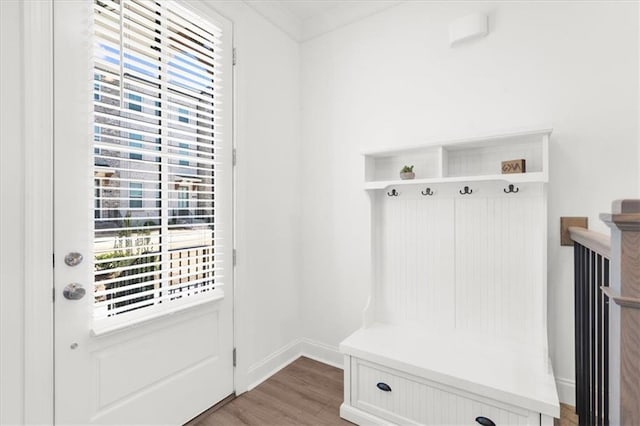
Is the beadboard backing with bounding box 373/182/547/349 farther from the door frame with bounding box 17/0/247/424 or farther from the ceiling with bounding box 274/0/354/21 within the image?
the door frame with bounding box 17/0/247/424

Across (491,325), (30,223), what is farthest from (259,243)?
(491,325)

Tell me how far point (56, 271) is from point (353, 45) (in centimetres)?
238

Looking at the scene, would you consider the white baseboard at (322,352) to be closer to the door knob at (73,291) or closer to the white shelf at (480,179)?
the white shelf at (480,179)

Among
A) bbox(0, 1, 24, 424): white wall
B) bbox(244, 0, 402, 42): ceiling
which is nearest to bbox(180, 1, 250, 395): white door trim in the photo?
bbox(244, 0, 402, 42): ceiling

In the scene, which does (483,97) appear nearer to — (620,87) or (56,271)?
(620,87)

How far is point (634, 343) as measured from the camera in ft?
2.28

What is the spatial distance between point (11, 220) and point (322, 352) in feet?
7.10

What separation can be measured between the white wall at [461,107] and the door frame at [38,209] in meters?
1.74

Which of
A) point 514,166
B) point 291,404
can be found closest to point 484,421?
point 291,404

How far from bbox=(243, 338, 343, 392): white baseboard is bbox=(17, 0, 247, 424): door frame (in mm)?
1204

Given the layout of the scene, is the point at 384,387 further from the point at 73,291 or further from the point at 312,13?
the point at 312,13

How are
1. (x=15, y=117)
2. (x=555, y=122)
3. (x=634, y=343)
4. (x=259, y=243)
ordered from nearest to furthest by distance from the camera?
(x=634, y=343) → (x=15, y=117) → (x=555, y=122) → (x=259, y=243)

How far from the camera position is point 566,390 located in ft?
5.87

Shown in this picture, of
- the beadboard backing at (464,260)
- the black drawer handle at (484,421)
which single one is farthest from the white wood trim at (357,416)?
the beadboard backing at (464,260)
